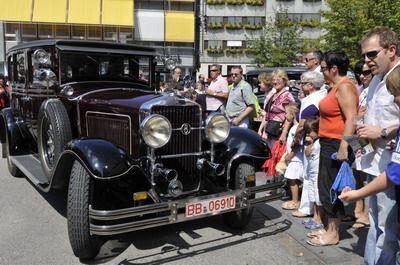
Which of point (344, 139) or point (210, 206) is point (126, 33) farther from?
point (344, 139)

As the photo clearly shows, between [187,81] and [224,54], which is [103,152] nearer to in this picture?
[187,81]

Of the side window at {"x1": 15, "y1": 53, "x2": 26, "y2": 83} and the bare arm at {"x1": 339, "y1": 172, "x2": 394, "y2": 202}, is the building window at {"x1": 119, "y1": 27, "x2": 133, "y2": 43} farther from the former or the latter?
the bare arm at {"x1": 339, "y1": 172, "x2": 394, "y2": 202}

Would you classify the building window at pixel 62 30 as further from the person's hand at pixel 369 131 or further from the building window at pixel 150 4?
the person's hand at pixel 369 131

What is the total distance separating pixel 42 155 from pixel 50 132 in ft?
1.31

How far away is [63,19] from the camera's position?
29266mm

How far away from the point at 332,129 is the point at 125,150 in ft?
6.52

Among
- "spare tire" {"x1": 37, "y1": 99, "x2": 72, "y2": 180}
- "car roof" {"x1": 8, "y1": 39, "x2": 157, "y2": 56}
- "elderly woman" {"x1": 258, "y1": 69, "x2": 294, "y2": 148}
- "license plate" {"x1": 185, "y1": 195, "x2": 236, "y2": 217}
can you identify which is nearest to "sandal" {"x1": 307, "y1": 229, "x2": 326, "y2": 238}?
"license plate" {"x1": 185, "y1": 195, "x2": 236, "y2": 217}

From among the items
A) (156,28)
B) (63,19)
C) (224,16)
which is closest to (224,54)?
(224,16)

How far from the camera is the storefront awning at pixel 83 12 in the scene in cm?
2938

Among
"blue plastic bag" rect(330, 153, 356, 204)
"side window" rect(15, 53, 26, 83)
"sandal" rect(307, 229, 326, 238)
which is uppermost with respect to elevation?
"side window" rect(15, 53, 26, 83)

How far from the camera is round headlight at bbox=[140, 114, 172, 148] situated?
11.9ft

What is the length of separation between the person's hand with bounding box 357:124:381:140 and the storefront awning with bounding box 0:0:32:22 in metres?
30.2

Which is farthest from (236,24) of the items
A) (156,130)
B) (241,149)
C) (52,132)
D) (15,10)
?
(156,130)

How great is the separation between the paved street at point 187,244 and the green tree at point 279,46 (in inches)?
1171
